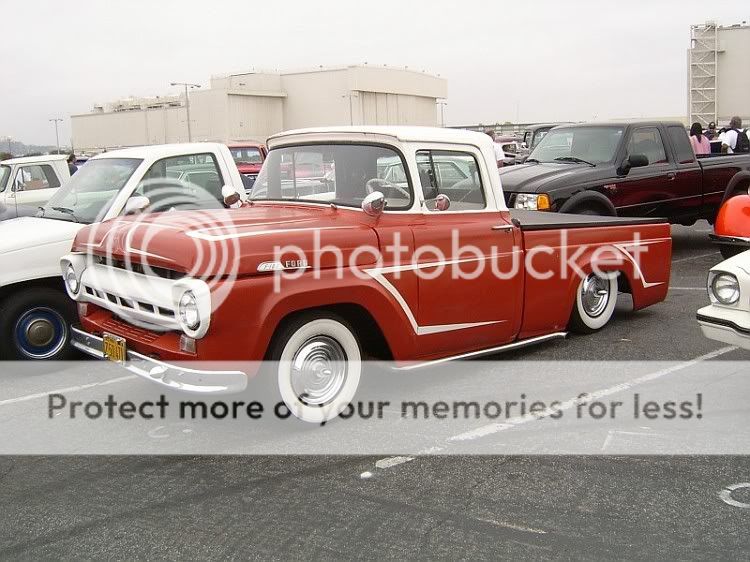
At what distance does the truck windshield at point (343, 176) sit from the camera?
5.82 meters

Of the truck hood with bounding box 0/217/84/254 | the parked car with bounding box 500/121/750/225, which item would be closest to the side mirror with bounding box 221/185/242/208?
the truck hood with bounding box 0/217/84/254

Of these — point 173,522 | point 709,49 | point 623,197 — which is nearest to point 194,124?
point 709,49

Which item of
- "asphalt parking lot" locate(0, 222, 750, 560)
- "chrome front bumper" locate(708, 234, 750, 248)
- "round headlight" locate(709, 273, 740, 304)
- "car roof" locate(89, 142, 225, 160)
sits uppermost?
"car roof" locate(89, 142, 225, 160)

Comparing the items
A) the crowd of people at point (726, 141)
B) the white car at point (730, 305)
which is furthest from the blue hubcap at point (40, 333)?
the crowd of people at point (726, 141)

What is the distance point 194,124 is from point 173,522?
3900 inches

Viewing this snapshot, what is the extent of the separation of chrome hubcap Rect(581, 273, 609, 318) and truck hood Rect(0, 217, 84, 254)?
4.42 metres

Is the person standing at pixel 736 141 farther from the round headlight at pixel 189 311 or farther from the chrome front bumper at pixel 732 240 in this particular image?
the round headlight at pixel 189 311

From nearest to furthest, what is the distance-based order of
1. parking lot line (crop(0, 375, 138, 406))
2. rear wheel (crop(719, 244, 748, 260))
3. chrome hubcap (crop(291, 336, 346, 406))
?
chrome hubcap (crop(291, 336, 346, 406)) → parking lot line (crop(0, 375, 138, 406)) → rear wheel (crop(719, 244, 748, 260))

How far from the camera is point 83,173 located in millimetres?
7699

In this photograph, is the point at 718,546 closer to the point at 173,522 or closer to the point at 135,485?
the point at 173,522

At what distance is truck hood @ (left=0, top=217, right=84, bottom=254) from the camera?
6.61 m

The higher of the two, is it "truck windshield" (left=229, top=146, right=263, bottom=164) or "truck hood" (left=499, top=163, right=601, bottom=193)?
"truck windshield" (left=229, top=146, right=263, bottom=164)

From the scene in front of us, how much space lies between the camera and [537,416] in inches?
211

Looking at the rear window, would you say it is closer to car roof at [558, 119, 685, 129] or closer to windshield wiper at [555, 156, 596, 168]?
car roof at [558, 119, 685, 129]
